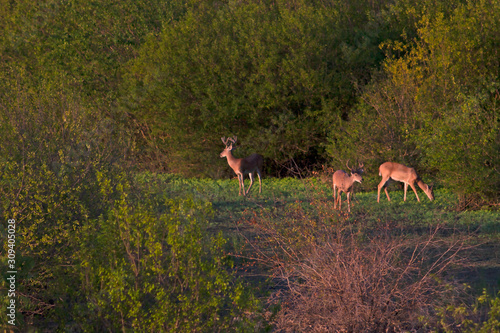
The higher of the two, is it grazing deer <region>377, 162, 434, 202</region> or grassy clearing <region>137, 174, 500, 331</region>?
grazing deer <region>377, 162, 434, 202</region>

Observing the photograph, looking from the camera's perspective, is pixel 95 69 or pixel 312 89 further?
pixel 95 69

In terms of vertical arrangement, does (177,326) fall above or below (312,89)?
below

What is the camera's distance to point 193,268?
5.03 m

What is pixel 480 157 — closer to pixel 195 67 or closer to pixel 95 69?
pixel 195 67

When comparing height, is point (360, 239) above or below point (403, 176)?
below

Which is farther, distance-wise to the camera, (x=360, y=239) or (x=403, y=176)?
(x=403, y=176)

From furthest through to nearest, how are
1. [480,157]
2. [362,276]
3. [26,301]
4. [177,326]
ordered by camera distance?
[480,157]
[26,301]
[362,276]
[177,326]

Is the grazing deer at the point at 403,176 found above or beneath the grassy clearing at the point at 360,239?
above

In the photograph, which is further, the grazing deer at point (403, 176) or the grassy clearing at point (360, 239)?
the grazing deer at point (403, 176)

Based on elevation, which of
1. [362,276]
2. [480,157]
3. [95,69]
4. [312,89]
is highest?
[95,69]

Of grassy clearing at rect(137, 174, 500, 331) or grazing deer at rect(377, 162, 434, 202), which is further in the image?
grazing deer at rect(377, 162, 434, 202)

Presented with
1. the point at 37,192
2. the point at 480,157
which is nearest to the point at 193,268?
the point at 37,192

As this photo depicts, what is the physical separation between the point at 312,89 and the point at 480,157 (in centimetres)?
756

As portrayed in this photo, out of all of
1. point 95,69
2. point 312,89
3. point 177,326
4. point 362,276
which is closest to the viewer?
point 177,326
